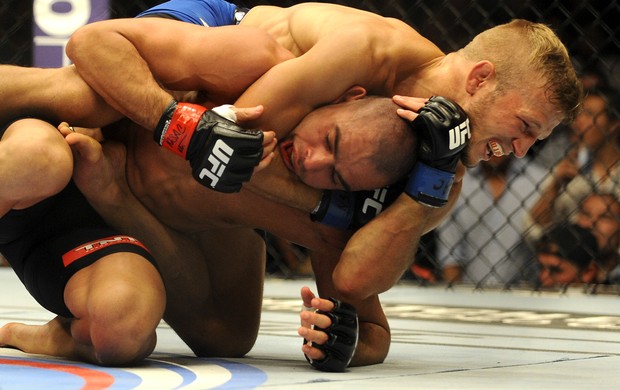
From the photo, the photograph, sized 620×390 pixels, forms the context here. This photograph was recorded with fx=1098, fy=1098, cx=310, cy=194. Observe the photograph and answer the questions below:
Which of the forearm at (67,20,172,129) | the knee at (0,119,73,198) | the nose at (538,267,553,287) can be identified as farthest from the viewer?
the nose at (538,267,553,287)

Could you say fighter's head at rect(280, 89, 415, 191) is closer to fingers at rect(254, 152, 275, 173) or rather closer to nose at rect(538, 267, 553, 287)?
fingers at rect(254, 152, 275, 173)

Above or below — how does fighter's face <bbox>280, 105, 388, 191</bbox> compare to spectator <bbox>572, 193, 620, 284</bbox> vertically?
above

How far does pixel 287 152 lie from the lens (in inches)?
71.1

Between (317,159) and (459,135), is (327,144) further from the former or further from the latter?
(459,135)

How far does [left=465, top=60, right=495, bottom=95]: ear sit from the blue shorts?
1.68 ft

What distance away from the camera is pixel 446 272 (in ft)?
13.2

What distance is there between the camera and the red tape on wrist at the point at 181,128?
167cm

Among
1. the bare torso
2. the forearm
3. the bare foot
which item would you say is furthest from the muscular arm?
the bare foot

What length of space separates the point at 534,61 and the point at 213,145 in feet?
1.87

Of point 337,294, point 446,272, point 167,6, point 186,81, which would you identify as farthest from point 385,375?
point 446,272

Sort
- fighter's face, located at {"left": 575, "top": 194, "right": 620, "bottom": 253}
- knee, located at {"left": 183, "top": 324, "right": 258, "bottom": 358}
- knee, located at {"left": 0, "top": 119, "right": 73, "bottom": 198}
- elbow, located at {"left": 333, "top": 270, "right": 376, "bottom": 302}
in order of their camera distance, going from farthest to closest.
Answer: fighter's face, located at {"left": 575, "top": 194, "right": 620, "bottom": 253}, knee, located at {"left": 183, "top": 324, "right": 258, "bottom": 358}, elbow, located at {"left": 333, "top": 270, "right": 376, "bottom": 302}, knee, located at {"left": 0, "top": 119, "right": 73, "bottom": 198}

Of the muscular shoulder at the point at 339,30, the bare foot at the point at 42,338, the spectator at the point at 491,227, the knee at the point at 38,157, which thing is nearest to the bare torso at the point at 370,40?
the muscular shoulder at the point at 339,30

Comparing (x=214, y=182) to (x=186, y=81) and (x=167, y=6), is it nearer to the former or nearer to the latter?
(x=186, y=81)

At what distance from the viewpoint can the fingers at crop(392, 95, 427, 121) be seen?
175cm
